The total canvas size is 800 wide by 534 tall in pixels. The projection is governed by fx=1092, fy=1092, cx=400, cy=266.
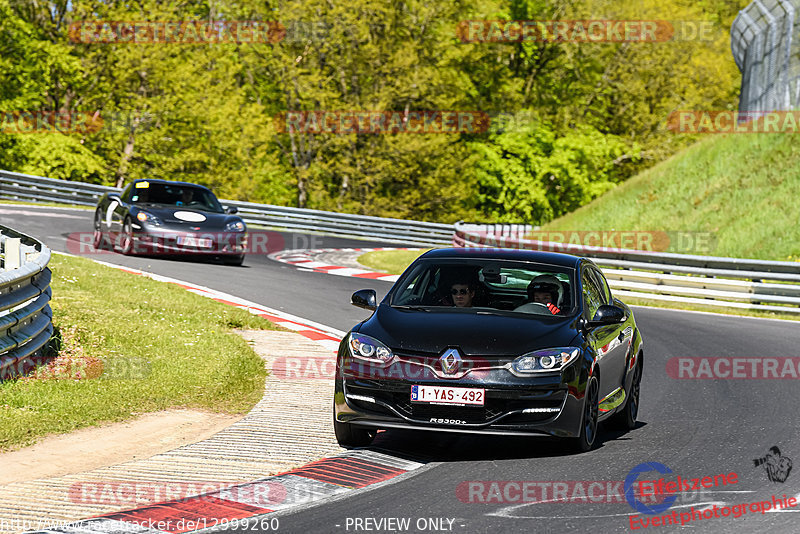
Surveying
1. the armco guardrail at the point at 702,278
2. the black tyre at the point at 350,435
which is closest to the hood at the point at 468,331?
the black tyre at the point at 350,435

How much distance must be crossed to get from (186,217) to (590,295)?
1313 cm

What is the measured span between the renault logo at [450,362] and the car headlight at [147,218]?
14048 millimetres

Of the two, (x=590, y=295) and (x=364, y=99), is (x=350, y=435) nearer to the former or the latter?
(x=590, y=295)

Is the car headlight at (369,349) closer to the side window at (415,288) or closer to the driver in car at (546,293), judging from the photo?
the side window at (415,288)

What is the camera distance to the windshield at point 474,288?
8.53 meters

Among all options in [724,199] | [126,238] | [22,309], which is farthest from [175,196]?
[724,199]

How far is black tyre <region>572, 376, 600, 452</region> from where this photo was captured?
7.70 meters

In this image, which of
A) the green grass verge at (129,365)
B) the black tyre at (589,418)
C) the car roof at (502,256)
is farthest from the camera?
the car roof at (502,256)

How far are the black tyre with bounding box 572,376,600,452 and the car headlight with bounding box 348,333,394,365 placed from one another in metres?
1.43

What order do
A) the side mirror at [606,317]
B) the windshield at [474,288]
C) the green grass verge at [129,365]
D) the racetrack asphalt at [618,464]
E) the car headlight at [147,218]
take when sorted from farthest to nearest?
the car headlight at [147,218] < the windshield at [474,288] < the green grass verge at [129,365] < the side mirror at [606,317] < the racetrack asphalt at [618,464]

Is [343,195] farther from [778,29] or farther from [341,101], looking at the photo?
[778,29]

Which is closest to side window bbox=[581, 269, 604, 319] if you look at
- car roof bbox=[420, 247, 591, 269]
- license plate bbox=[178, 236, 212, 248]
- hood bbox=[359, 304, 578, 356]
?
car roof bbox=[420, 247, 591, 269]

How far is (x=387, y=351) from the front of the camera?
7516 mm

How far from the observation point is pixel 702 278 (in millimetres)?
21516
